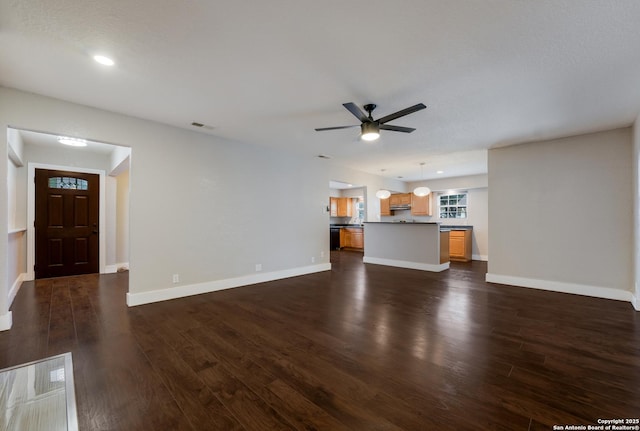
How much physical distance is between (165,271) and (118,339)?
1.35 meters

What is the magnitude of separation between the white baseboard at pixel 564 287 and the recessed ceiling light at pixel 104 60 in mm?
6141

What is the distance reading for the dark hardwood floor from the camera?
160 centimetres

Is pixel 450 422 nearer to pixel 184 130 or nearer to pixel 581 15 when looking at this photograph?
pixel 581 15

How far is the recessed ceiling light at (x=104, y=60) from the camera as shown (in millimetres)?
2246

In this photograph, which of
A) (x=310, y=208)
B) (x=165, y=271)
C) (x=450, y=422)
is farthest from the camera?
(x=310, y=208)

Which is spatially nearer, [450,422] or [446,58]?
[450,422]

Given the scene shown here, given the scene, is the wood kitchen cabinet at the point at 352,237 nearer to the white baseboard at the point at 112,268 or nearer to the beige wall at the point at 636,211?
the beige wall at the point at 636,211

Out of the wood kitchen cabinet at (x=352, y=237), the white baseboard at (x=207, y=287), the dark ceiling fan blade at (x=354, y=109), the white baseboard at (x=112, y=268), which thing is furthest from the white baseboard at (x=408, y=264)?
the white baseboard at (x=112, y=268)

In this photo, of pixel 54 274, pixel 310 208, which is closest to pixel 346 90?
pixel 310 208

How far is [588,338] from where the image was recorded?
262 cm

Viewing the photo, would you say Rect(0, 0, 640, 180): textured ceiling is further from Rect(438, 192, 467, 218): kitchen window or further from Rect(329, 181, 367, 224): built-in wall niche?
Rect(329, 181, 367, 224): built-in wall niche

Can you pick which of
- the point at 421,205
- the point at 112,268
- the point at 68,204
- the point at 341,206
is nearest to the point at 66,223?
the point at 68,204

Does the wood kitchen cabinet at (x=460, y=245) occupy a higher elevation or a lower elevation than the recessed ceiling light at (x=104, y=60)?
lower

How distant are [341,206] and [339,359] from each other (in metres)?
8.73
